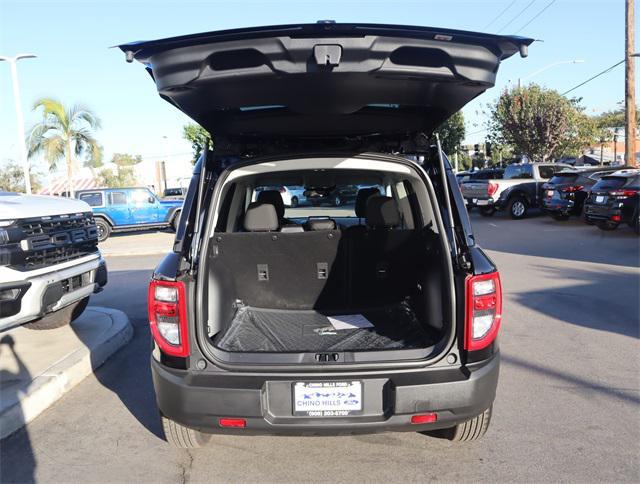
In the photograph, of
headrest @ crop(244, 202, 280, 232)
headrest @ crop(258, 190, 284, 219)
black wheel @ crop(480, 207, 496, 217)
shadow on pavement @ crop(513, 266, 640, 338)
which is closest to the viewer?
headrest @ crop(244, 202, 280, 232)

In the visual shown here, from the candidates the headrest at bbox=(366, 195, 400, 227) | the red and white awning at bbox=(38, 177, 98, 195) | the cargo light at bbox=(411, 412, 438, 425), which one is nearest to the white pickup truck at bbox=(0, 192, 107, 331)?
the headrest at bbox=(366, 195, 400, 227)

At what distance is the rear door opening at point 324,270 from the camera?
340 centimetres

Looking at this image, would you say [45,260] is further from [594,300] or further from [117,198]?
[117,198]

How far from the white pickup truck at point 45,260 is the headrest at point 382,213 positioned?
287 cm

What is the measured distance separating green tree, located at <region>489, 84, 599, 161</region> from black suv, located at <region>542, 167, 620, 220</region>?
1235 cm

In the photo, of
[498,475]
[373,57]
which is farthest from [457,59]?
[498,475]

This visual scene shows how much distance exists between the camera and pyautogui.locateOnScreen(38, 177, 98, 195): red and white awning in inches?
1061

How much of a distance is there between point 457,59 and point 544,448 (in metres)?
2.36

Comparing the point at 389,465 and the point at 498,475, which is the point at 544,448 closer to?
the point at 498,475

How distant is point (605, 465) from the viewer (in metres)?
3.01

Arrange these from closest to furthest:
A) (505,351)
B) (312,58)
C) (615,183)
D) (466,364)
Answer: (312,58) < (466,364) < (505,351) < (615,183)

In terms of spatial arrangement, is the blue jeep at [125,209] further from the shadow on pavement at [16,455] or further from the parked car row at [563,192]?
the shadow on pavement at [16,455]

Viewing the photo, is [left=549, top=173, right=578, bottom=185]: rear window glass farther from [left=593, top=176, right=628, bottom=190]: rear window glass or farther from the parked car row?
[left=593, top=176, right=628, bottom=190]: rear window glass

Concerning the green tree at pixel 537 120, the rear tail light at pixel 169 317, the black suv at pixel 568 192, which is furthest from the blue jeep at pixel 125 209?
the green tree at pixel 537 120
